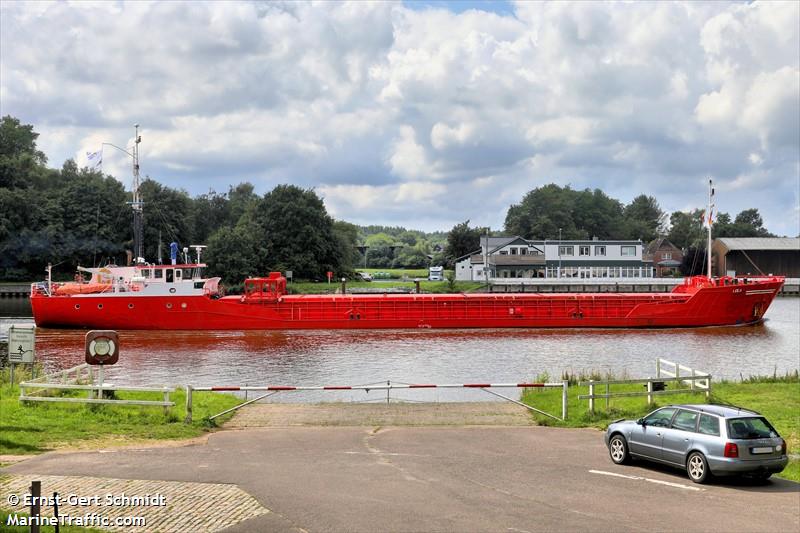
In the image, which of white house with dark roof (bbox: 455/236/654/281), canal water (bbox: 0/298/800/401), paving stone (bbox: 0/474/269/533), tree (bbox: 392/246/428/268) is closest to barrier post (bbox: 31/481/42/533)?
paving stone (bbox: 0/474/269/533)

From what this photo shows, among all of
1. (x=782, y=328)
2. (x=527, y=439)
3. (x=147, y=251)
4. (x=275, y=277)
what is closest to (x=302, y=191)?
(x=147, y=251)

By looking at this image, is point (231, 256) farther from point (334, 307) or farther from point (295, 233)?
point (334, 307)

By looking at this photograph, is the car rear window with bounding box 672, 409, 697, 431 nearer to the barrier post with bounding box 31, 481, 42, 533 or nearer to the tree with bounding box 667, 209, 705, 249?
the barrier post with bounding box 31, 481, 42, 533

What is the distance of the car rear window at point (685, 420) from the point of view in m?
13.2

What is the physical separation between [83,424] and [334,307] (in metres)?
33.4

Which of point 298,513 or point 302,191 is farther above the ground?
point 302,191

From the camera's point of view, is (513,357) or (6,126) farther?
(6,126)

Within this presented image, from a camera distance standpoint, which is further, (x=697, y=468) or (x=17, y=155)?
(x=17, y=155)

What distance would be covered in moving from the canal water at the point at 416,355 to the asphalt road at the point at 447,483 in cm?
990

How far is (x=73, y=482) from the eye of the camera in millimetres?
11984

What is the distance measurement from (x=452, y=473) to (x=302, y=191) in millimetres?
91683

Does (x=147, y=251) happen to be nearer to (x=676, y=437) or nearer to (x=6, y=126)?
(x=6, y=126)

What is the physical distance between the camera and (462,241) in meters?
124

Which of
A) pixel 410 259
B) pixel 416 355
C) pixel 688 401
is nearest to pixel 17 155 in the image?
pixel 410 259
